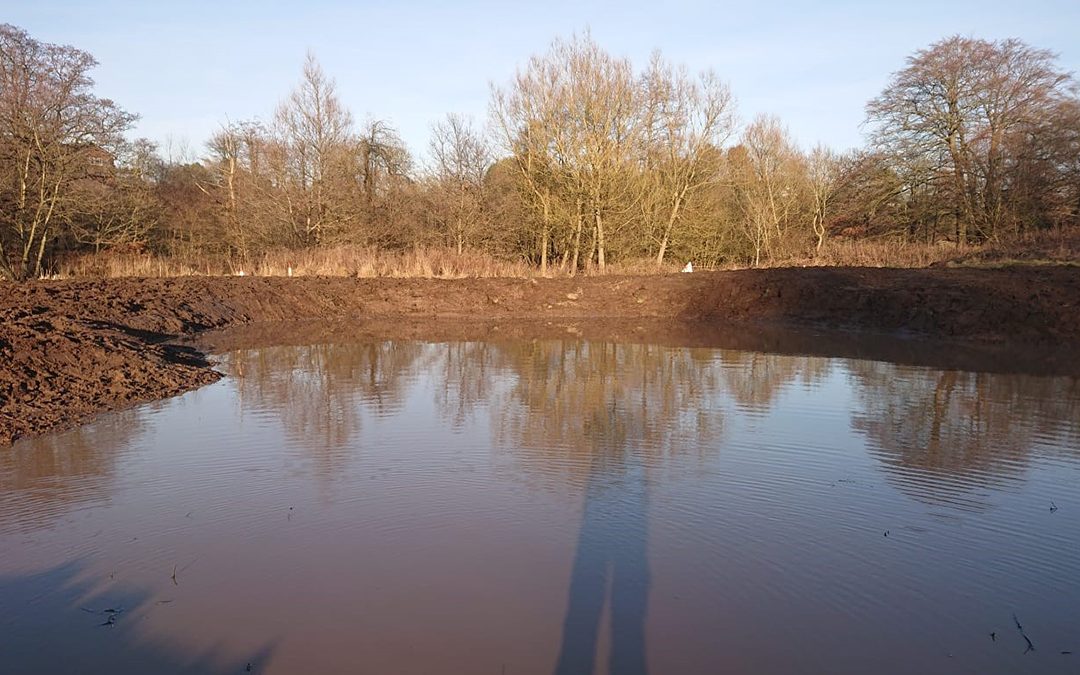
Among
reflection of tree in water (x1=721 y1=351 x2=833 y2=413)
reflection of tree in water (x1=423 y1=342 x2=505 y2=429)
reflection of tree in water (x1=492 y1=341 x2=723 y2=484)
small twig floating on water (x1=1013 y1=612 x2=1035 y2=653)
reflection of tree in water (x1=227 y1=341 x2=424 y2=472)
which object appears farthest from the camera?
reflection of tree in water (x1=721 y1=351 x2=833 y2=413)

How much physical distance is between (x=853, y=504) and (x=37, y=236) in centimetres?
2943

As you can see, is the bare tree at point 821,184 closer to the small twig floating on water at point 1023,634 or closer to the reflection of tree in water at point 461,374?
the reflection of tree in water at point 461,374

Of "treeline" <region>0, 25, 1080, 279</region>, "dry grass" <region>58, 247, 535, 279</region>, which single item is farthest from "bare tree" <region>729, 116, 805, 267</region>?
"dry grass" <region>58, 247, 535, 279</region>

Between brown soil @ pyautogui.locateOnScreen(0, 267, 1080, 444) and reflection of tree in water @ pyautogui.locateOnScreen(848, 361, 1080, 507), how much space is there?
237 cm

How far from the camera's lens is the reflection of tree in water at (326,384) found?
893 cm

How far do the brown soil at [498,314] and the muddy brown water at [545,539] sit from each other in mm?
1243

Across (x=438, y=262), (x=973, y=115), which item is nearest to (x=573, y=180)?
(x=438, y=262)

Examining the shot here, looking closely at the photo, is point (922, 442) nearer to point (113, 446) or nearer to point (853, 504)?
point (853, 504)

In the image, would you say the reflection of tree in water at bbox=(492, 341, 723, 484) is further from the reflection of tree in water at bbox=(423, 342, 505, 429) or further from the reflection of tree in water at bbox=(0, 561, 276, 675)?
the reflection of tree in water at bbox=(0, 561, 276, 675)

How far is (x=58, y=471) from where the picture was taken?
6.96 metres

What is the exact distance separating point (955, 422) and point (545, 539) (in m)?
6.35

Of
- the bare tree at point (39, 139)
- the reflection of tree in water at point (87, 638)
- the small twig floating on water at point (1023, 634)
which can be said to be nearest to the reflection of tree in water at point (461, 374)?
the reflection of tree in water at point (87, 638)

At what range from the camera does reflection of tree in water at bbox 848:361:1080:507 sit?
7.25 meters

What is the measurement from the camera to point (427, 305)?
23.9m
